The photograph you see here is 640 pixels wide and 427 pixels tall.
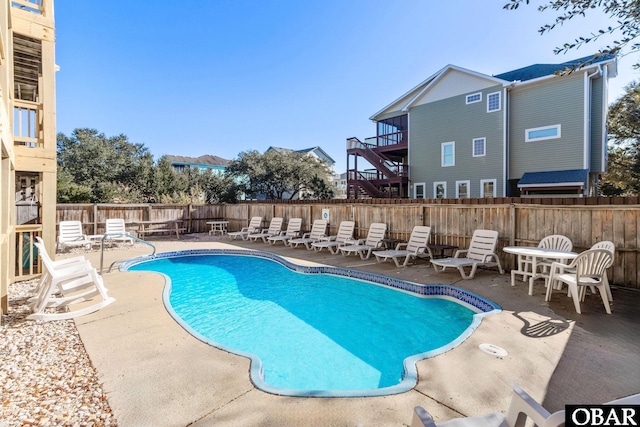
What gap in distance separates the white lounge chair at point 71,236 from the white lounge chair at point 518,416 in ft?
38.8

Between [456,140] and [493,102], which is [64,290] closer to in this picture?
[456,140]

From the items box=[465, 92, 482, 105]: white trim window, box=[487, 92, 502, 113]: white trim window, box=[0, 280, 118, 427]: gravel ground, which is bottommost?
box=[0, 280, 118, 427]: gravel ground

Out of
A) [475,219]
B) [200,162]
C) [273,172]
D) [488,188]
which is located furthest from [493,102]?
[200,162]

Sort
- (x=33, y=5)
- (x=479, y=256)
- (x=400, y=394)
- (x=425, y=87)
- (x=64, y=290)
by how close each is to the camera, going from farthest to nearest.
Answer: (x=425, y=87), (x=479, y=256), (x=33, y=5), (x=64, y=290), (x=400, y=394)

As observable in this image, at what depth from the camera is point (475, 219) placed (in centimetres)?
751

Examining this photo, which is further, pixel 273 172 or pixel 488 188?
pixel 273 172

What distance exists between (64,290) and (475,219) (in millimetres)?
8262

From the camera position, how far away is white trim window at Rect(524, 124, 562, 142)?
42.3ft

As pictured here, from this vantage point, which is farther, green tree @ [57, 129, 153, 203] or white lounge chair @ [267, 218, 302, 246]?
green tree @ [57, 129, 153, 203]

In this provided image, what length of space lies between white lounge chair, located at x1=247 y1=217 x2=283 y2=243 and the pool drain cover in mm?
9879

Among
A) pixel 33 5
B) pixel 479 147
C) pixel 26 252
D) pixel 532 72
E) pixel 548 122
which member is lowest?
pixel 26 252

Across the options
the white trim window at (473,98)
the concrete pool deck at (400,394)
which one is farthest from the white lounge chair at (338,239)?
the white trim window at (473,98)

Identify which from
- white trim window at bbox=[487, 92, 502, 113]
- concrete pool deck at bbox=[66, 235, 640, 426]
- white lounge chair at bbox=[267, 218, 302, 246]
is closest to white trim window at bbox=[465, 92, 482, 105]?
white trim window at bbox=[487, 92, 502, 113]

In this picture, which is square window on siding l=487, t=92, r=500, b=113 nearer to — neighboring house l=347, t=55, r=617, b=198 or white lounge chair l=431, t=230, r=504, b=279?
neighboring house l=347, t=55, r=617, b=198
